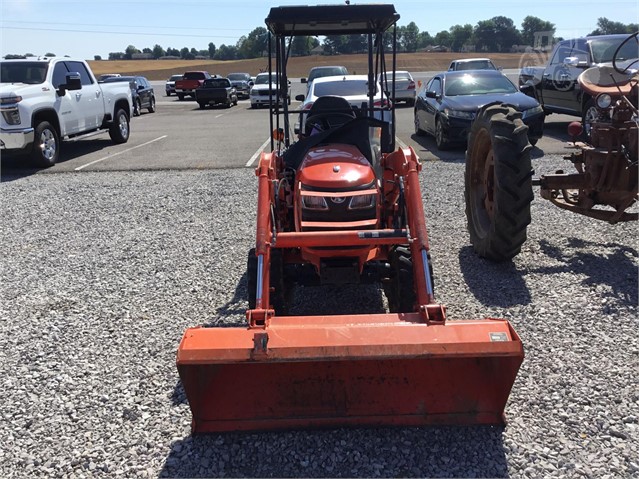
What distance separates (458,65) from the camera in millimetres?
23609

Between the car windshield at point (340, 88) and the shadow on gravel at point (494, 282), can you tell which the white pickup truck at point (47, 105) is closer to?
the car windshield at point (340, 88)

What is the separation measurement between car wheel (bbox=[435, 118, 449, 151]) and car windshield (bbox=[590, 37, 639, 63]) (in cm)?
379

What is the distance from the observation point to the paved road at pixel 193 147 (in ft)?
38.4

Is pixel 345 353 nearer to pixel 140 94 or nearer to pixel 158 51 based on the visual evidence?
pixel 140 94

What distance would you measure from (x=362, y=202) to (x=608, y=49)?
1111 cm

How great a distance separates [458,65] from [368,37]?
19.0m

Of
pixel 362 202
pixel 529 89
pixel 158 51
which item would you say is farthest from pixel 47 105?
pixel 158 51

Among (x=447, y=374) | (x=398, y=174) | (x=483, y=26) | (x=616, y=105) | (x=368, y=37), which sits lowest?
(x=447, y=374)

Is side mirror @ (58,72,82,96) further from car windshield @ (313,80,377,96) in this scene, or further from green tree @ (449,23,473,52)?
green tree @ (449,23,473,52)

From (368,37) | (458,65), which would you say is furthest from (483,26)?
(368,37)

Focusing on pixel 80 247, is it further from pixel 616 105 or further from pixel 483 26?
pixel 483 26

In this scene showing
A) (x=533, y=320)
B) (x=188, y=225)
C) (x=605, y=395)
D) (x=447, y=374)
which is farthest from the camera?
(x=188, y=225)

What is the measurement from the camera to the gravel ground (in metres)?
3.01

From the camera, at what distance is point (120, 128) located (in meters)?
14.9
